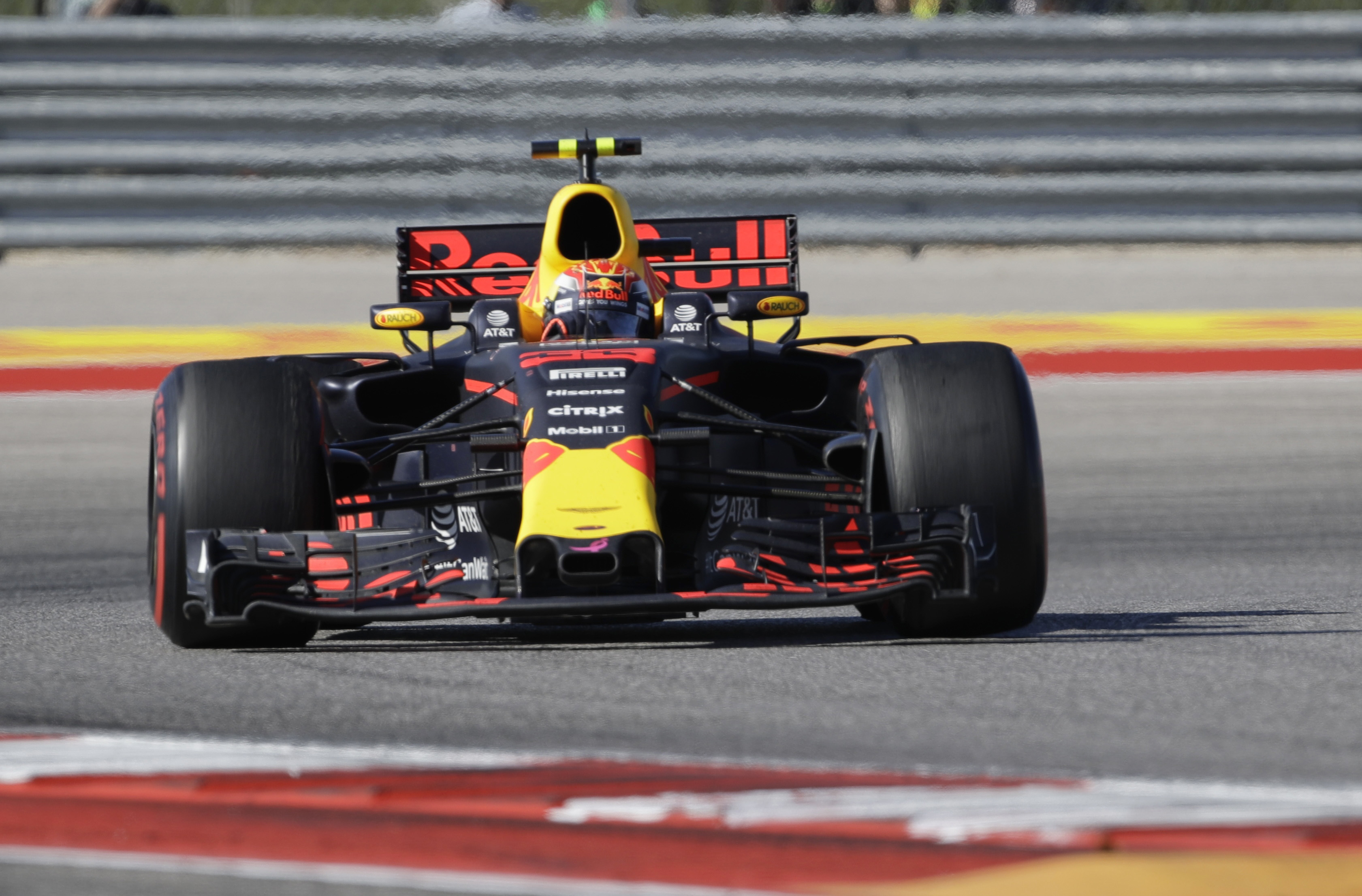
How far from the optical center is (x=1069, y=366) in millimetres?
12211

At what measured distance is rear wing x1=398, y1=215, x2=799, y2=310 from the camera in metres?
8.41

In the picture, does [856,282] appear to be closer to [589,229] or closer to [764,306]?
[589,229]

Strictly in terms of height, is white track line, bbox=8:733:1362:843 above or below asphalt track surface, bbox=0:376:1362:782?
above

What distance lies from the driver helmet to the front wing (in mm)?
1405

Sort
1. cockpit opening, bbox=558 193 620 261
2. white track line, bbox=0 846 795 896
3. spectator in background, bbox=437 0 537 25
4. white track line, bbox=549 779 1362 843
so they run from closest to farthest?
white track line, bbox=0 846 795 896 → white track line, bbox=549 779 1362 843 → cockpit opening, bbox=558 193 620 261 → spectator in background, bbox=437 0 537 25

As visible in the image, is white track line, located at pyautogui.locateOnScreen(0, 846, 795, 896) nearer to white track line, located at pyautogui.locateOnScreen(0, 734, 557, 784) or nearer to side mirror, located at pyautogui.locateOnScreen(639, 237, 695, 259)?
white track line, located at pyautogui.locateOnScreen(0, 734, 557, 784)

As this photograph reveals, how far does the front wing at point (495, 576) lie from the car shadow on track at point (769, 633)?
10.2 inches

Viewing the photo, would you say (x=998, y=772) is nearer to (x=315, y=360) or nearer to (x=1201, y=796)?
(x=1201, y=796)

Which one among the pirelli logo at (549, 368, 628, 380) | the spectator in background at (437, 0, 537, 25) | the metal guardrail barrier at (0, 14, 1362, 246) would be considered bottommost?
the pirelli logo at (549, 368, 628, 380)

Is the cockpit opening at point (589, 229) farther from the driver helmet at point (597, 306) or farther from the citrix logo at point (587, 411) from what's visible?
the citrix logo at point (587, 411)

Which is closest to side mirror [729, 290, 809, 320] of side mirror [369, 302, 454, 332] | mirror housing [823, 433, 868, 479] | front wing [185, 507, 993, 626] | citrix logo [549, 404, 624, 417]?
mirror housing [823, 433, 868, 479]

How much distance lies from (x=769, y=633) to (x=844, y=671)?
114 centimetres

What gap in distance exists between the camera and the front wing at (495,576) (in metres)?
5.87

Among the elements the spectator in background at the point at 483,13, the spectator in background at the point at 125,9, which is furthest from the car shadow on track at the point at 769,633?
the spectator in background at the point at 125,9
